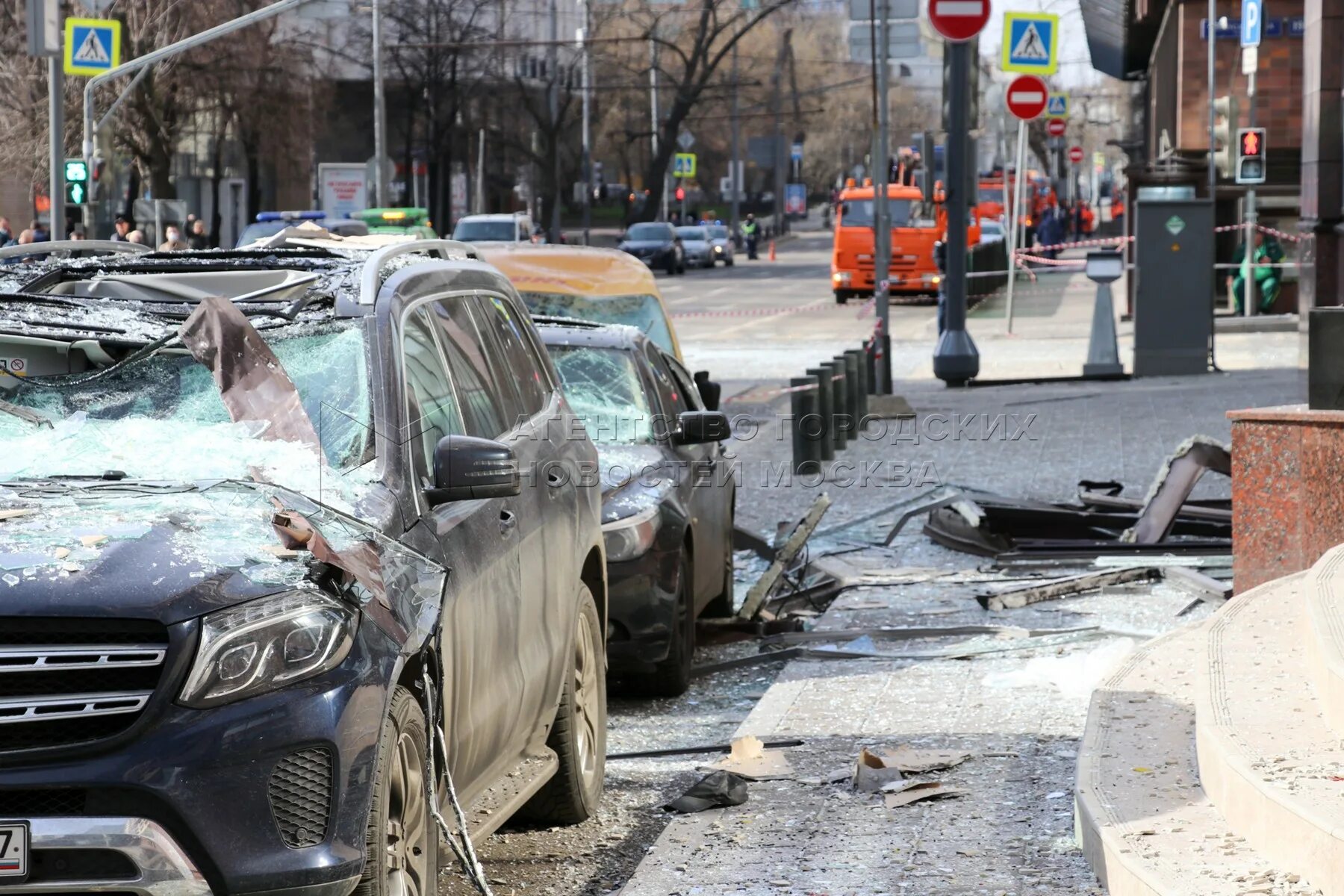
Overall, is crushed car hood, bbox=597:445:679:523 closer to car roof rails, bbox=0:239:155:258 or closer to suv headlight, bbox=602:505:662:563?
suv headlight, bbox=602:505:662:563

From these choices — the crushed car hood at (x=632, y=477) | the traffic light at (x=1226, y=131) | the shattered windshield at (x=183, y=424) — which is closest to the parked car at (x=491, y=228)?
the traffic light at (x=1226, y=131)

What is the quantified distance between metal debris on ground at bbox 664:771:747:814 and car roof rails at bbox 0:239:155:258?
8.01 feet

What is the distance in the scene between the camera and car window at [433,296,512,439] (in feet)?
17.9

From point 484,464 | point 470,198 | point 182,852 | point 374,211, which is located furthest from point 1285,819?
point 470,198

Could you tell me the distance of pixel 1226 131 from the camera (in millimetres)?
25703

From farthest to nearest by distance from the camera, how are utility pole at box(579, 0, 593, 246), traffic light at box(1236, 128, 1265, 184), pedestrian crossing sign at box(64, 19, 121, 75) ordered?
utility pole at box(579, 0, 593, 246) < pedestrian crossing sign at box(64, 19, 121, 75) < traffic light at box(1236, 128, 1265, 184)

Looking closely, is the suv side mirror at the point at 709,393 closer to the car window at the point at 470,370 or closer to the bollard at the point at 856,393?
the bollard at the point at 856,393

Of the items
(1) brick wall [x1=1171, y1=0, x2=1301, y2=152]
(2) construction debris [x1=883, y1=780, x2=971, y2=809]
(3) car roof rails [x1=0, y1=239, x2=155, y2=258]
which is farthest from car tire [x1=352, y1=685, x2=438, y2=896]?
(1) brick wall [x1=1171, y1=0, x2=1301, y2=152]

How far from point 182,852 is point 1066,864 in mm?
2416

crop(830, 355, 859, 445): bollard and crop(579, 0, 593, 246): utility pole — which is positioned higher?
crop(579, 0, 593, 246): utility pole

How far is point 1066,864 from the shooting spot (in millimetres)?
5059

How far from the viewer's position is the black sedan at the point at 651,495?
26.2ft

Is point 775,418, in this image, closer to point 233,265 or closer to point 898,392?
point 898,392

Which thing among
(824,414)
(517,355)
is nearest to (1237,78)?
(824,414)
